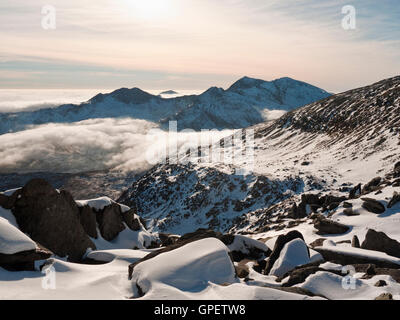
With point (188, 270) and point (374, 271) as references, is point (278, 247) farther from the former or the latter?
point (188, 270)

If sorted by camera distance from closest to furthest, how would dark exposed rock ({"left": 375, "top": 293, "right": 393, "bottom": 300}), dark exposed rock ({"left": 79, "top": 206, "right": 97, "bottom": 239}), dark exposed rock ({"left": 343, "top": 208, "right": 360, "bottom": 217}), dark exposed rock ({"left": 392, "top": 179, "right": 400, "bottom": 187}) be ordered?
dark exposed rock ({"left": 375, "top": 293, "right": 393, "bottom": 300}) < dark exposed rock ({"left": 79, "top": 206, "right": 97, "bottom": 239}) < dark exposed rock ({"left": 343, "top": 208, "right": 360, "bottom": 217}) < dark exposed rock ({"left": 392, "top": 179, "right": 400, "bottom": 187})

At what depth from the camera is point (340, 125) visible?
98562mm

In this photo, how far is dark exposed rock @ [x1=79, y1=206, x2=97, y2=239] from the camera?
2533 centimetres

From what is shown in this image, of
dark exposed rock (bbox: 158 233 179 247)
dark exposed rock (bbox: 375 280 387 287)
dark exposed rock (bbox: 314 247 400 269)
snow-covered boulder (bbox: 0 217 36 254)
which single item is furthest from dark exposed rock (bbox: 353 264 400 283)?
dark exposed rock (bbox: 158 233 179 247)

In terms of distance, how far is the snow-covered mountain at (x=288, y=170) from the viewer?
65825mm

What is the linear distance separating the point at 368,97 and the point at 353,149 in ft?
135

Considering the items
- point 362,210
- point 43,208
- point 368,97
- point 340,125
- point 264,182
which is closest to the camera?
point 43,208

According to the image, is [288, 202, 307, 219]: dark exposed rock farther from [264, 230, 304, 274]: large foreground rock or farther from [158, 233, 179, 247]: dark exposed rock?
[264, 230, 304, 274]: large foreground rock

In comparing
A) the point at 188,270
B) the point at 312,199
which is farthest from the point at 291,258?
the point at 312,199

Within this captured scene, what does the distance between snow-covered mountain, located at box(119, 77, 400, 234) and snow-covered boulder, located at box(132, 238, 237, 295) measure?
44.2 metres

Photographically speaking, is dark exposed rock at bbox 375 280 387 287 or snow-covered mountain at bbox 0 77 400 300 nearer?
snow-covered mountain at bbox 0 77 400 300
